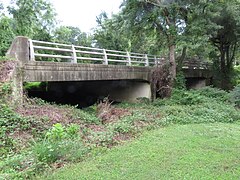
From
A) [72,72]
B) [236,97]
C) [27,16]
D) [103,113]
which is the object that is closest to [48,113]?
[103,113]

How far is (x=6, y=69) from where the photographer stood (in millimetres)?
7344

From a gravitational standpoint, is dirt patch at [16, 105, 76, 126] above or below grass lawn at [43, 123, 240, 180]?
above

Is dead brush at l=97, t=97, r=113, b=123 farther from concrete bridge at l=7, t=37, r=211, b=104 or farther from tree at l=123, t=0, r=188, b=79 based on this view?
tree at l=123, t=0, r=188, b=79

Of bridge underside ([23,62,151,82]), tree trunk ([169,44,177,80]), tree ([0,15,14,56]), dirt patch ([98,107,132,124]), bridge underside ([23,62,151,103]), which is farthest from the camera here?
tree trunk ([169,44,177,80])

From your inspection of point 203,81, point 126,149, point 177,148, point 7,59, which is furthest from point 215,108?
point 203,81

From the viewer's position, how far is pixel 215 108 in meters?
10.2

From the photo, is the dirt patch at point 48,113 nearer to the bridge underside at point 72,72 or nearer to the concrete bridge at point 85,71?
the concrete bridge at point 85,71

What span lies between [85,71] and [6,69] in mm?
3286

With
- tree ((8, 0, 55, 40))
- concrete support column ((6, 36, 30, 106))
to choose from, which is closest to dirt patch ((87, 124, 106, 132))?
concrete support column ((6, 36, 30, 106))

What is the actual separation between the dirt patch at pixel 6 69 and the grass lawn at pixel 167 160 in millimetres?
3869

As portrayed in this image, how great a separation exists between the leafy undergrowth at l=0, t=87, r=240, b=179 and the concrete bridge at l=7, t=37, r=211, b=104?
1.11 metres

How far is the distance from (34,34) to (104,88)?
7795mm

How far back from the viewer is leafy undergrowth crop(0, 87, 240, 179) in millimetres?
4598

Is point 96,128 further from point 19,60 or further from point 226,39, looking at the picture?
point 226,39
